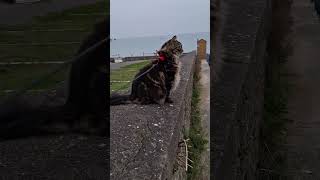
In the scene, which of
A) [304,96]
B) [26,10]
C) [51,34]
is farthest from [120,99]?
[304,96]

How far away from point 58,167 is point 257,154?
2.11 metres

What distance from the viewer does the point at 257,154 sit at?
3982 millimetres

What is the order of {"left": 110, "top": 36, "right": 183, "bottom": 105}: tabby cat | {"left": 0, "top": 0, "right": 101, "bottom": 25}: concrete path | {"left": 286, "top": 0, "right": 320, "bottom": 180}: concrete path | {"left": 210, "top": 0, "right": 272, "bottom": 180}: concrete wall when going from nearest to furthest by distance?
{"left": 110, "top": 36, "right": 183, "bottom": 105}: tabby cat → {"left": 210, "top": 0, "right": 272, "bottom": 180}: concrete wall → {"left": 0, "top": 0, "right": 101, "bottom": 25}: concrete path → {"left": 286, "top": 0, "right": 320, "bottom": 180}: concrete path

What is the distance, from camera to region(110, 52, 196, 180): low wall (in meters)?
2.16

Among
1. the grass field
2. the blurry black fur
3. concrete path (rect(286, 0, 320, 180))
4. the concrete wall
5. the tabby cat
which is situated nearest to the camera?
the blurry black fur

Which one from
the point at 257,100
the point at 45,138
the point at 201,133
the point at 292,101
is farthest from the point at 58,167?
the point at 292,101

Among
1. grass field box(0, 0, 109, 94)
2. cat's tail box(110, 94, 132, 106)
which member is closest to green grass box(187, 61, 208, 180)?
cat's tail box(110, 94, 132, 106)

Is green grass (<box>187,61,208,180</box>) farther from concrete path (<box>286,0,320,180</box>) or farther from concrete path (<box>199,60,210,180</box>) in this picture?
concrete path (<box>286,0,320,180</box>)

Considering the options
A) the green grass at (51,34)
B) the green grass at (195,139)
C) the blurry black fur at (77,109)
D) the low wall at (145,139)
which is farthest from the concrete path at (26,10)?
the green grass at (195,139)

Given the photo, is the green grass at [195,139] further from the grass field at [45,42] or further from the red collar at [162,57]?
the grass field at [45,42]

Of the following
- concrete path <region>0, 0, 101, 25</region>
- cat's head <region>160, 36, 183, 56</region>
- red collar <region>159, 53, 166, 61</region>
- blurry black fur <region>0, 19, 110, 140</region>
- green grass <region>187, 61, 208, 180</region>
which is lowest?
green grass <region>187, 61, 208, 180</region>

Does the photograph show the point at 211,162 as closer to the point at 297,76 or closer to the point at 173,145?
the point at 173,145

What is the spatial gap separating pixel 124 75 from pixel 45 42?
931mm

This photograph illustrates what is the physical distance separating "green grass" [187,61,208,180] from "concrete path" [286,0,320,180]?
3.75 ft
